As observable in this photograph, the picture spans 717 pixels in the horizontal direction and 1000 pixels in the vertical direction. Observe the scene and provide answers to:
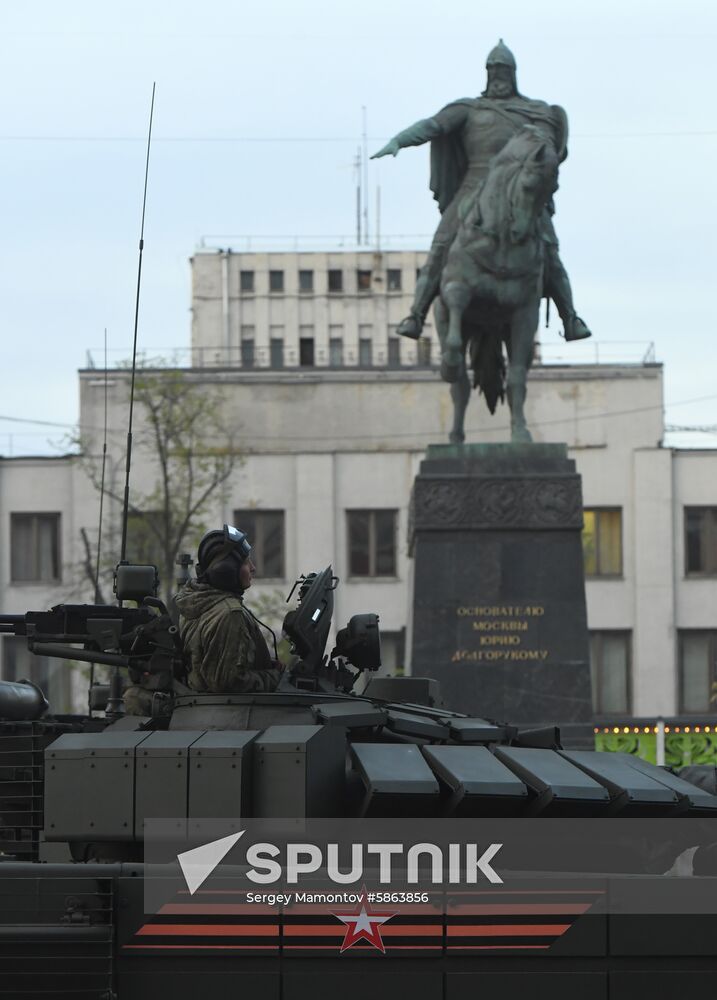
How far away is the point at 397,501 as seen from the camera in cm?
5262

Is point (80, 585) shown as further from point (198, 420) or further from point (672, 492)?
point (672, 492)

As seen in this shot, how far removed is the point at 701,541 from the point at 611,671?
178 inches

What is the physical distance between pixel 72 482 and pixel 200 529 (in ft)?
20.4

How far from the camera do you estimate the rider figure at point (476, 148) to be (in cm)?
2394

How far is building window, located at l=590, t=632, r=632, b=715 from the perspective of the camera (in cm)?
5200

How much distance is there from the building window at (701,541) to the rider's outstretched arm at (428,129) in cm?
3017

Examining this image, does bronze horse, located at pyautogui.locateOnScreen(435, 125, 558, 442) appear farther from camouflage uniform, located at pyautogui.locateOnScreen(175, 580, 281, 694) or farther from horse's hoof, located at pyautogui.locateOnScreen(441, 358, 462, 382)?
camouflage uniform, located at pyautogui.locateOnScreen(175, 580, 281, 694)

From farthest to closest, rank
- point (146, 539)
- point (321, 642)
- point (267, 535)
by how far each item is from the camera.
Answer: point (267, 535)
point (146, 539)
point (321, 642)

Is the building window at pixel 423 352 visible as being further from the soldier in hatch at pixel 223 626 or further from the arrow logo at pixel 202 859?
the arrow logo at pixel 202 859

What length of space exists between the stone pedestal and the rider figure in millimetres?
2533

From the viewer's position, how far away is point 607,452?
53.3 m

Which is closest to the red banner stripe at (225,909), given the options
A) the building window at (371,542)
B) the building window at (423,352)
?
the building window at (371,542)

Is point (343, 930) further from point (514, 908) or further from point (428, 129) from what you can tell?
point (428, 129)

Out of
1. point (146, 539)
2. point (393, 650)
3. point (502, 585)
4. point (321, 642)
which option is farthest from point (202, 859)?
point (393, 650)
